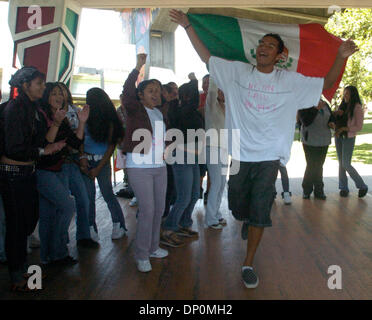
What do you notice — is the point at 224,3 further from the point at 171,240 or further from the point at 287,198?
the point at 287,198

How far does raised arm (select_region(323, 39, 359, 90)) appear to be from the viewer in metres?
3.42

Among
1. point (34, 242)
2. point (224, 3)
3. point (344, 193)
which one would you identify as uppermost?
point (224, 3)

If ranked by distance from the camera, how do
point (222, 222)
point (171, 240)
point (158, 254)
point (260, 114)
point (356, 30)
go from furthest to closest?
A: point (356, 30) → point (222, 222) → point (171, 240) → point (158, 254) → point (260, 114)

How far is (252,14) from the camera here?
4.92 meters

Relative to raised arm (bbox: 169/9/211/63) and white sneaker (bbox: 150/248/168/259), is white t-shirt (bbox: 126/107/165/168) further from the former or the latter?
white sneaker (bbox: 150/248/168/259)

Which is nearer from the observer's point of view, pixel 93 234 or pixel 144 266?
pixel 144 266

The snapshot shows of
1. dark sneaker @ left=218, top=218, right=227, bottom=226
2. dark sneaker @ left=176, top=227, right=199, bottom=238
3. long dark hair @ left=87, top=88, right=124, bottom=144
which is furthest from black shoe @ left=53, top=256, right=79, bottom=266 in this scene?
dark sneaker @ left=218, top=218, right=227, bottom=226

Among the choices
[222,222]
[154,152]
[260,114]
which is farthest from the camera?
[222,222]

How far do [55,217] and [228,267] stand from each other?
177 centimetres

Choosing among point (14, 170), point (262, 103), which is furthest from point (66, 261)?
point (262, 103)

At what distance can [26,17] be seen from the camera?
16.0 feet

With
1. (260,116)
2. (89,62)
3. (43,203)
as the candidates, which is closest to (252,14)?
(260,116)
